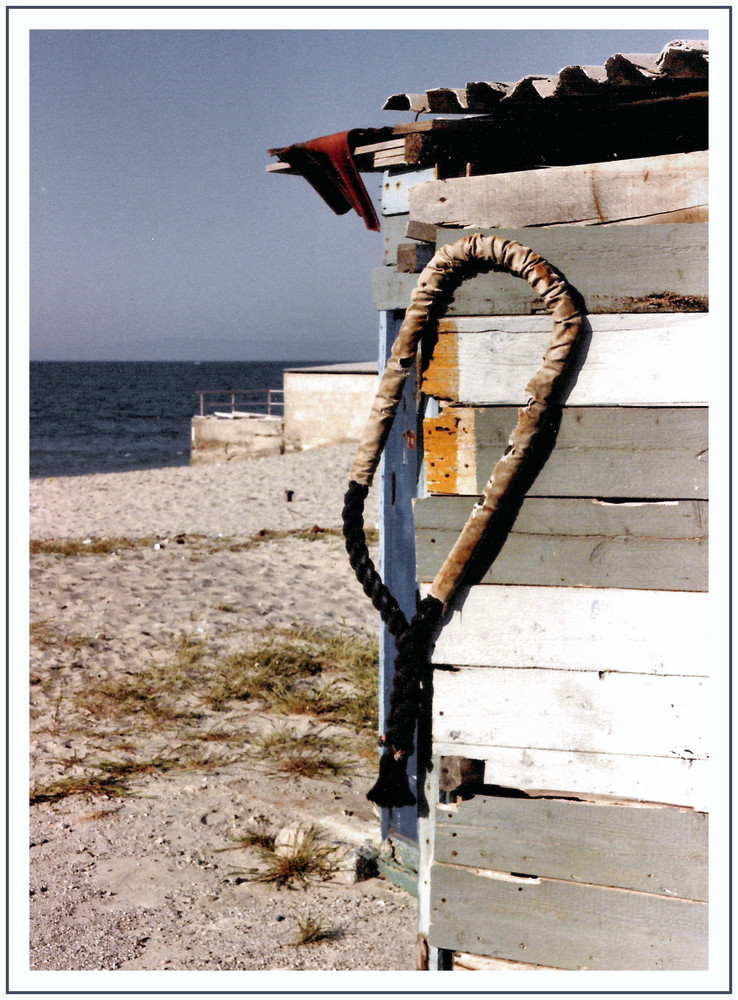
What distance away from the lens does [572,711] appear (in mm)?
2334

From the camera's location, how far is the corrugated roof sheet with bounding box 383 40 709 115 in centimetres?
234

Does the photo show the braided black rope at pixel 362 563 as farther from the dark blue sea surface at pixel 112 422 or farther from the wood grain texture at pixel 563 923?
the dark blue sea surface at pixel 112 422

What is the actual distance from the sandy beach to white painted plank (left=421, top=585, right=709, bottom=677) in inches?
70.7

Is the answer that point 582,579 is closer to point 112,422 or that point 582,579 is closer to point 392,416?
point 392,416

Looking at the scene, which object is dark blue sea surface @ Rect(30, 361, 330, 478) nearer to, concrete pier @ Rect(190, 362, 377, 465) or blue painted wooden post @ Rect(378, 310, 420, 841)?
concrete pier @ Rect(190, 362, 377, 465)

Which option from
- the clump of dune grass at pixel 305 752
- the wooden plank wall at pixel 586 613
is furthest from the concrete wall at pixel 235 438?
the wooden plank wall at pixel 586 613

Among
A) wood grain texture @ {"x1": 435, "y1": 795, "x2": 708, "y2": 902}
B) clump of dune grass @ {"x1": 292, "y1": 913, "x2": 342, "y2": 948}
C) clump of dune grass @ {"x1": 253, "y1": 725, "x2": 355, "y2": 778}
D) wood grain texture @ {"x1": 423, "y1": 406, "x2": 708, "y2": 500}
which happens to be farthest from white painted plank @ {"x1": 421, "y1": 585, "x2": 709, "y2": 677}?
Answer: clump of dune grass @ {"x1": 253, "y1": 725, "x2": 355, "y2": 778}

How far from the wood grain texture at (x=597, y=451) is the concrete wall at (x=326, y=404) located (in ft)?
61.3

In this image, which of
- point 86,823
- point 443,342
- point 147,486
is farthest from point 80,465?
point 443,342

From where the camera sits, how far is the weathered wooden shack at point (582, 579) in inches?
89.4

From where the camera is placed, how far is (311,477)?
1733 centimetres

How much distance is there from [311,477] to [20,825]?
14622 mm

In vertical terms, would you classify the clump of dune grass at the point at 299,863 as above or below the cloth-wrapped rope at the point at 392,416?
below
